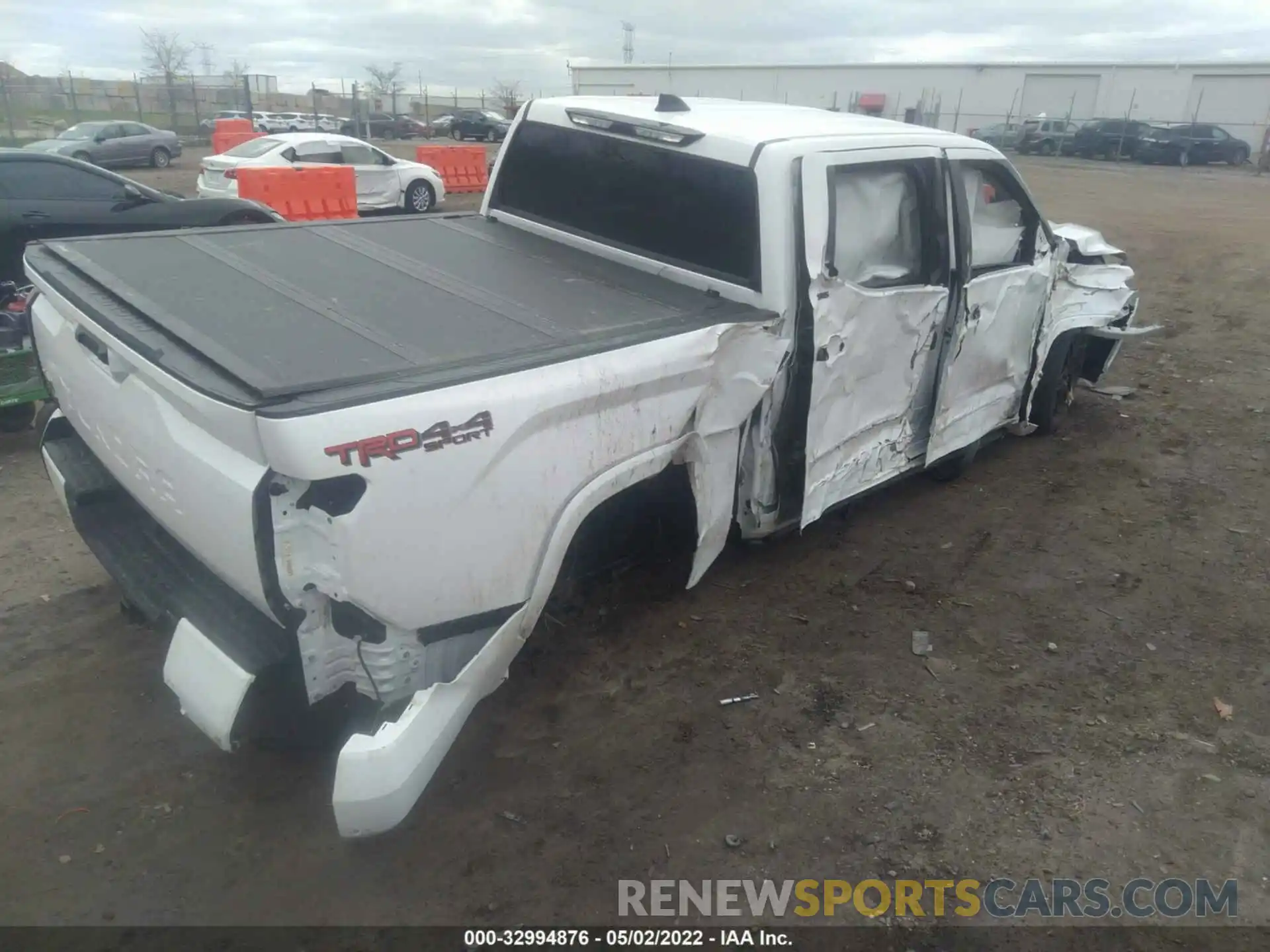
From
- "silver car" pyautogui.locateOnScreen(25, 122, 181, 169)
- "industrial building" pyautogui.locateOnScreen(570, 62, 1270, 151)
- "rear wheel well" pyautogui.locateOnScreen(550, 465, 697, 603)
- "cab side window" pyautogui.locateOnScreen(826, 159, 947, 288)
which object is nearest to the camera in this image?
"rear wheel well" pyautogui.locateOnScreen(550, 465, 697, 603)

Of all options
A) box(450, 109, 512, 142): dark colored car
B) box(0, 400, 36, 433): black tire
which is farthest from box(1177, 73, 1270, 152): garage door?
box(0, 400, 36, 433): black tire

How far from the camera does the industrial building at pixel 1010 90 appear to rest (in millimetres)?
37719

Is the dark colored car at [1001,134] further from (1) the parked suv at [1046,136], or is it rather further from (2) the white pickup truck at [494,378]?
(2) the white pickup truck at [494,378]

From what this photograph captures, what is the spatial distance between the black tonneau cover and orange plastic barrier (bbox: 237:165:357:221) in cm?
901

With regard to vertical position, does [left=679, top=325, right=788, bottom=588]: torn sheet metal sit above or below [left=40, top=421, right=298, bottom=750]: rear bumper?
above

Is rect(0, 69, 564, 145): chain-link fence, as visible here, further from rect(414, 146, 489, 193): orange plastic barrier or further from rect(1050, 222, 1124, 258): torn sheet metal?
rect(1050, 222, 1124, 258): torn sheet metal

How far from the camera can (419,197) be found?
50.3 feet

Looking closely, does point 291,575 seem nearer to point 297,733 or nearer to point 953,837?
point 297,733

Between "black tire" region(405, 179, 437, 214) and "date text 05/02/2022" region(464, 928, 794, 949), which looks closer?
"date text 05/02/2022" region(464, 928, 794, 949)

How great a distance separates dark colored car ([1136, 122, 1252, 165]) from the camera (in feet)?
102

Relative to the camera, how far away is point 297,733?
10.1 ft

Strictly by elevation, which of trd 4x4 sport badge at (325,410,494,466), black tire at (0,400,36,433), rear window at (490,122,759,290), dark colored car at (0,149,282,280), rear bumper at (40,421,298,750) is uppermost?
rear window at (490,122,759,290)

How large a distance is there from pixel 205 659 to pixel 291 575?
0.46m

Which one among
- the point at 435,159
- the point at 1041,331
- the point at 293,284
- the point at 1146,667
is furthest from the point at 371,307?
the point at 435,159
